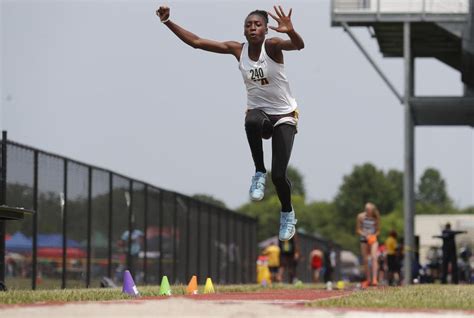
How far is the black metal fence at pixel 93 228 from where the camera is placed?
20312mm

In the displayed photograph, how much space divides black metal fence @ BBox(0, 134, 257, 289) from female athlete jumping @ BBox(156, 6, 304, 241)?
5697 mm

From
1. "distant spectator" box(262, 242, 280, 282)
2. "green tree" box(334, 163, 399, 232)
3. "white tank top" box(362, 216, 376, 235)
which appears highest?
"green tree" box(334, 163, 399, 232)

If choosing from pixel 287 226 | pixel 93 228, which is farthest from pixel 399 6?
pixel 287 226

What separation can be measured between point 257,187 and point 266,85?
1.20 meters

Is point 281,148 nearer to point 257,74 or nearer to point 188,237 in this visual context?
point 257,74

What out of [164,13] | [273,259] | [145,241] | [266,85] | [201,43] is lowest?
[273,259]

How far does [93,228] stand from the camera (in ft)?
81.6

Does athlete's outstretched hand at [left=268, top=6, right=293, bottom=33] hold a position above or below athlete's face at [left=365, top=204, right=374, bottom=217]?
above

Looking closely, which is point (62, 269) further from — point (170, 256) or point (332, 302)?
point (332, 302)

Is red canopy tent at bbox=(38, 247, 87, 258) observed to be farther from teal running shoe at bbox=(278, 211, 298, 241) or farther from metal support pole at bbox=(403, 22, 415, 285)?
metal support pole at bbox=(403, 22, 415, 285)

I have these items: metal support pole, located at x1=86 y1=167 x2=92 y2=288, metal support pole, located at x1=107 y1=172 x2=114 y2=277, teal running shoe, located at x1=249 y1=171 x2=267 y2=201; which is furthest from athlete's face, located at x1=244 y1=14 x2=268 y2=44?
metal support pole, located at x1=107 y1=172 x2=114 y2=277

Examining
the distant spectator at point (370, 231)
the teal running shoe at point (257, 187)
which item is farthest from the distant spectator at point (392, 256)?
the teal running shoe at point (257, 187)

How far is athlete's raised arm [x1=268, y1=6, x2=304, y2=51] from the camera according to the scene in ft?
41.1

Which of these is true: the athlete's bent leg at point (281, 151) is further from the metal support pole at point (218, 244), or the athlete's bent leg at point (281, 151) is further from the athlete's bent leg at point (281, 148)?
the metal support pole at point (218, 244)
